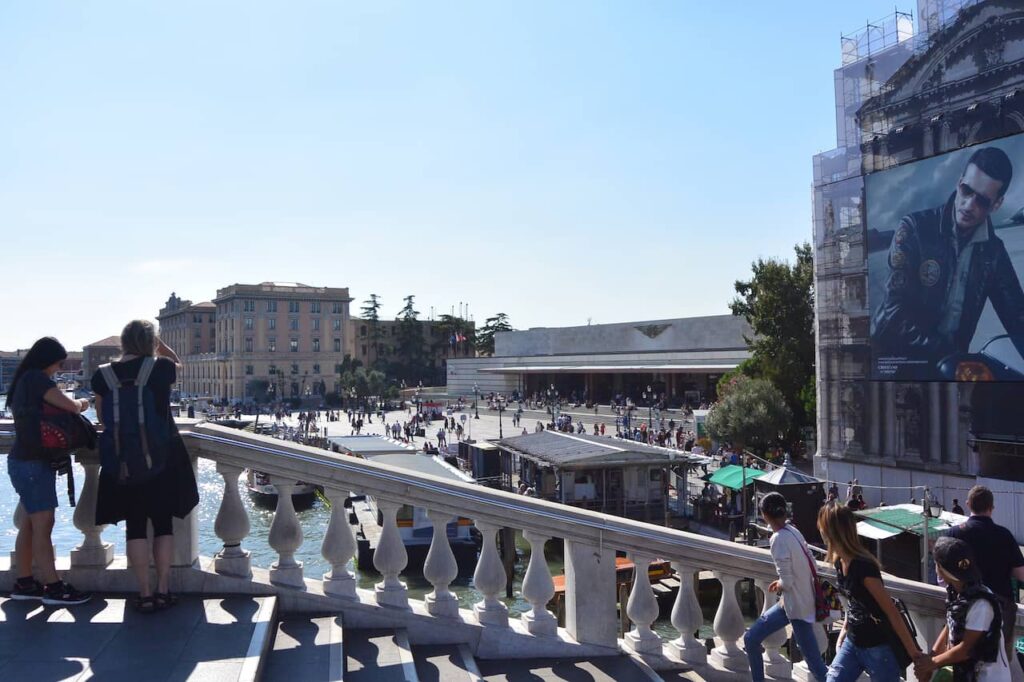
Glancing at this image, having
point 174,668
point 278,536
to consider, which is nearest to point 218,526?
point 278,536

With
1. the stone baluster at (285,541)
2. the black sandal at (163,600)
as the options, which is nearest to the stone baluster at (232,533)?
the stone baluster at (285,541)

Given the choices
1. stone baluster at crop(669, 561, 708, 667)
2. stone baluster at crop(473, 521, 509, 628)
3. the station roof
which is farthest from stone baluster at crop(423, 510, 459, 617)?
the station roof

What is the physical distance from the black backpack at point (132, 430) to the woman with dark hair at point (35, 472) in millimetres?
207

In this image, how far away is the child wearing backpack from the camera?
3.96 m

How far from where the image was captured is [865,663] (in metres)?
3.54

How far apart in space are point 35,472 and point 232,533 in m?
1.05

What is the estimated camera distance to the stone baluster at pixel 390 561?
14.3 ft

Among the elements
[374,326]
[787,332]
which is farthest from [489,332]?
[787,332]

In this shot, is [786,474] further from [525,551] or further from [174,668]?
[174,668]

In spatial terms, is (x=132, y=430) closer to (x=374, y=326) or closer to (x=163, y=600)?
(x=163, y=600)

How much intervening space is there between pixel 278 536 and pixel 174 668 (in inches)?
39.1

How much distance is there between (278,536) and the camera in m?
4.34

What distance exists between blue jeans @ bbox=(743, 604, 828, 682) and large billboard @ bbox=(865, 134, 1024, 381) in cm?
2099

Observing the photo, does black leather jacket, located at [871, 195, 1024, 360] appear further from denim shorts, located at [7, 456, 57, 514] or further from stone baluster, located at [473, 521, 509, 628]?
denim shorts, located at [7, 456, 57, 514]
